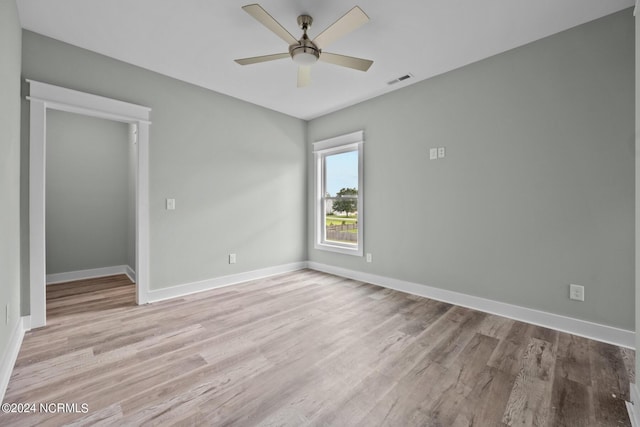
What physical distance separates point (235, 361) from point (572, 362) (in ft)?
7.59

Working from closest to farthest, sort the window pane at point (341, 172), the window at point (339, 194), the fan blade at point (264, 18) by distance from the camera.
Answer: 1. the fan blade at point (264, 18)
2. the window at point (339, 194)
3. the window pane at point (341, 172)

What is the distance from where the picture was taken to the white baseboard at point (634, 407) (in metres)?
1.32

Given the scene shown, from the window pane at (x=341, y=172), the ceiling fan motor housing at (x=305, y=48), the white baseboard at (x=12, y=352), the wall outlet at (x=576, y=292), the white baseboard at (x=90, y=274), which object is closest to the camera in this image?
Answer: the white baseboard at (x=12, y=352)

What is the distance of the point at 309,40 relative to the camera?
2.18m

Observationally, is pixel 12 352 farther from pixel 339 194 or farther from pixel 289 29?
pixel 339 194

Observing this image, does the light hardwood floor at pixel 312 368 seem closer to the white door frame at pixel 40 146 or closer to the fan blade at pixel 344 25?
the white door frame at pixel 40 146

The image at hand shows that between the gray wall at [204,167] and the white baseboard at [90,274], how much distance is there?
1398 millimetres

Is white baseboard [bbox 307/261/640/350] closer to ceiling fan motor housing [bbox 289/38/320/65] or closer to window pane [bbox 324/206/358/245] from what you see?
window pane [bbox 324/206/358/245]

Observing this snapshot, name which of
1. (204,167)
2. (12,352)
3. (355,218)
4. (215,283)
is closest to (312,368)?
(12,352)

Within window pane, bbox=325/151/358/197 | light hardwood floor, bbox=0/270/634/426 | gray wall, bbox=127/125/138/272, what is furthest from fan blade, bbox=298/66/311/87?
gray wall, bbox=127/125/138/272

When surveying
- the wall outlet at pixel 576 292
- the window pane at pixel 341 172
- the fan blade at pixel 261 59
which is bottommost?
the wall outlet at pixel 576 292

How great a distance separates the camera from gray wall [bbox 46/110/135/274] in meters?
3.92

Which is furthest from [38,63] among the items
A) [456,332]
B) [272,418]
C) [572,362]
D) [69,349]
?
[572,362]

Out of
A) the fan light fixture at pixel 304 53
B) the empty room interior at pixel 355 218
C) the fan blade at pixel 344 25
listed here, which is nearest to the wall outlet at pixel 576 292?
the empty room interior at pixel 355 218
